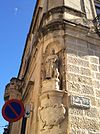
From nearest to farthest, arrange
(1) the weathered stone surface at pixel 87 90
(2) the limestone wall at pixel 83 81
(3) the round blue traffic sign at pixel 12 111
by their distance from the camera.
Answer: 1. (2) the limestone wall at pixel 83 81
2. (3) the round blue traffic sign at pixel 12 111
3. (1) the weathered stone surface at pixel 87 90

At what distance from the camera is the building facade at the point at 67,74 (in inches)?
162

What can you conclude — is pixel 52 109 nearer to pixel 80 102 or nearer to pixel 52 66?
pixel 80 102

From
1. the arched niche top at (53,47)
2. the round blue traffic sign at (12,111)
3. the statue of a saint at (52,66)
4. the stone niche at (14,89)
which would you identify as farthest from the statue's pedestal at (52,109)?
the stone niche at (14,89)

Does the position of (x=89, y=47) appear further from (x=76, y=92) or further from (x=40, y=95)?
(x=40, y=95)

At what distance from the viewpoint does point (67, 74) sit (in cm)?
471

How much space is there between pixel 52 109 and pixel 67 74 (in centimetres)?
90

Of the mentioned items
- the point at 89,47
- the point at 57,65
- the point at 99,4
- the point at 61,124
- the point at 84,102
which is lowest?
the point at 61,124

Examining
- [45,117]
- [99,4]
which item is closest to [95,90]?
[45,117]

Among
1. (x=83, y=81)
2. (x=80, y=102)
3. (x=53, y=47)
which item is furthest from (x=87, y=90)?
(x=53, y=47)

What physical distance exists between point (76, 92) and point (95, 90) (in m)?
0.52

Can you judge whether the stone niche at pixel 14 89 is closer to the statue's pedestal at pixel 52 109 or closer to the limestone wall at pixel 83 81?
the limestone wall at pixel 83 81

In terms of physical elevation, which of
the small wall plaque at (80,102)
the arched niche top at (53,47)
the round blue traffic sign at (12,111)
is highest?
the arched niche top at (53,47)

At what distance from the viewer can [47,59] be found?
5129 millimetres

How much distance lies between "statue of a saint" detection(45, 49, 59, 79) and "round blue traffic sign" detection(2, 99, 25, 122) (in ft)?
2.96
